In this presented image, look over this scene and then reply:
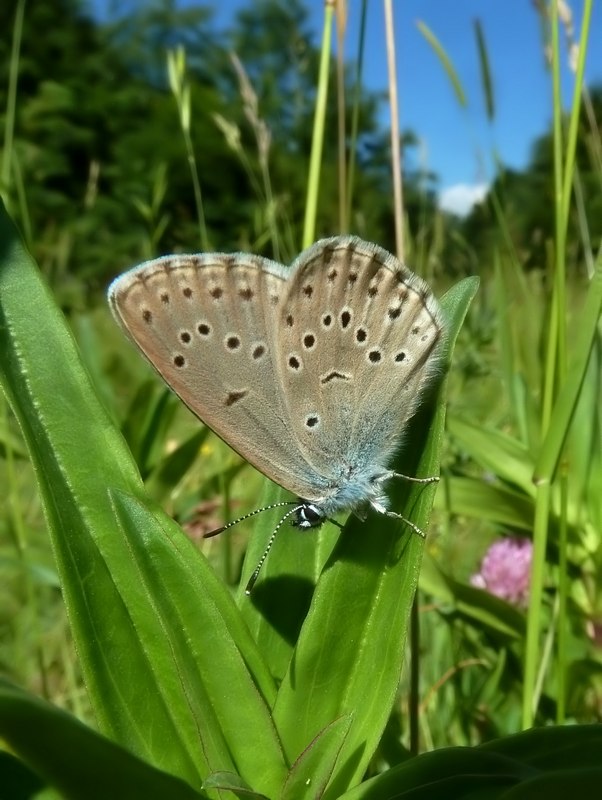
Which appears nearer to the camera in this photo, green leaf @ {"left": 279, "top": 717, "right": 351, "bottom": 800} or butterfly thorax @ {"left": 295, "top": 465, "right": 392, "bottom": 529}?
green leaf @ {"left": 279, "top": 717, "right": 351, "bottom": 800}

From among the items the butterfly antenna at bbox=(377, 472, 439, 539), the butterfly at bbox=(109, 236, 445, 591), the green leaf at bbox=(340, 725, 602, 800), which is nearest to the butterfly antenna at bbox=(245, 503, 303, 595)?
the butterfly at bbox=(109, 236, 445, 591)

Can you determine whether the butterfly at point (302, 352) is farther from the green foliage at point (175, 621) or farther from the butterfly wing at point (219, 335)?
the green foliage at point (175, 621)

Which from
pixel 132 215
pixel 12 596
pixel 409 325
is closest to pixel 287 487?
pixel 409 325

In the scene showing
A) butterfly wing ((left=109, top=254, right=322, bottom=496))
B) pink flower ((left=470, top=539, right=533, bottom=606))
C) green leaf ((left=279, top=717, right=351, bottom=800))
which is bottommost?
pink flower ((left=470, top=539, right=533, bottom=606))

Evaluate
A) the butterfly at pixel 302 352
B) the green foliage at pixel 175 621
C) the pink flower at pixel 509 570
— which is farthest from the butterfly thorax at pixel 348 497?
the pink flower at pixel 509 570

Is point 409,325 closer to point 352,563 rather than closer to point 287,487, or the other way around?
point 287,487

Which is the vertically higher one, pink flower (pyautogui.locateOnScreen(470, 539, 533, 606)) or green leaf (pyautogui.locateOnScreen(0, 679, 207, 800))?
green leaf (pyautogui.locateOnScreen(0, 679, 207, 800))

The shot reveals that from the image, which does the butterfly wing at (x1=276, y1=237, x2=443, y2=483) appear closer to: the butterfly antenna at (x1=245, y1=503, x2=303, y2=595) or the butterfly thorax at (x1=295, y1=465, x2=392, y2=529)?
the butterfly thorax at (x1=295, y1=465, x2=392, y2=529)
